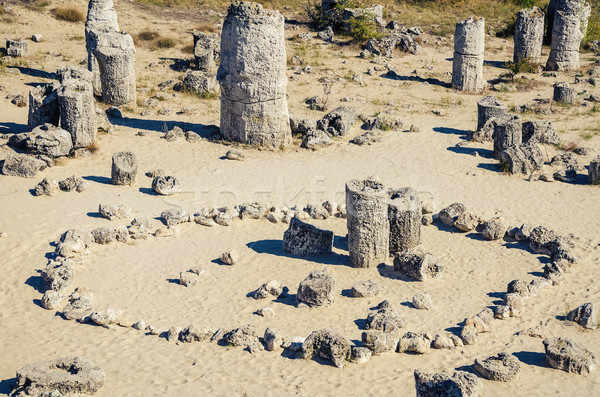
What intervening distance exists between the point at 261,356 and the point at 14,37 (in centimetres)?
2130

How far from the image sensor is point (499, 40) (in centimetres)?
3173

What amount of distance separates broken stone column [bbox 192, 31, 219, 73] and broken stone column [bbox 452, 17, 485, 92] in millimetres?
8121

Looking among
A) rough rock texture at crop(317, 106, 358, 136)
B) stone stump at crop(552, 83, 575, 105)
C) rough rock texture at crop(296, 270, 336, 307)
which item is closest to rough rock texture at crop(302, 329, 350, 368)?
rough rock texture at crop(296, 270, 336, 307)

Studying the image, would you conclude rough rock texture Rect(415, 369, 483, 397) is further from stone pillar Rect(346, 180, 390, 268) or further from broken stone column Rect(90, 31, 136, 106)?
broken stone column Rect(90, 31, 136, 106)

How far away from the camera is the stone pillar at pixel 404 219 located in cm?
1419

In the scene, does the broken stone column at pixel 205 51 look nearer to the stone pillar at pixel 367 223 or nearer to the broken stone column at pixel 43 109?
the broken stone column at pixel 43 109

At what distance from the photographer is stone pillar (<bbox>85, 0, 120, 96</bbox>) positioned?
22.7m

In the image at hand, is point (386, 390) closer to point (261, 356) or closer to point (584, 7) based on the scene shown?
point (261, 356)

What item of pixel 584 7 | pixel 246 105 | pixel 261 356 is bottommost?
pixel 261 356

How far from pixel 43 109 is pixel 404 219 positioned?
10290 mm

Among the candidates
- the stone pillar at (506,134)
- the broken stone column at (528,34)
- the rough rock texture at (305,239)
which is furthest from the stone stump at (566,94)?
the rough rock texture at (305,239)

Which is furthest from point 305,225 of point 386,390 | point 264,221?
point 386,390

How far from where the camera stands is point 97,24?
23.7 meters

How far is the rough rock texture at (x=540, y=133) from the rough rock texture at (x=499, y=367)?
10978 mm
